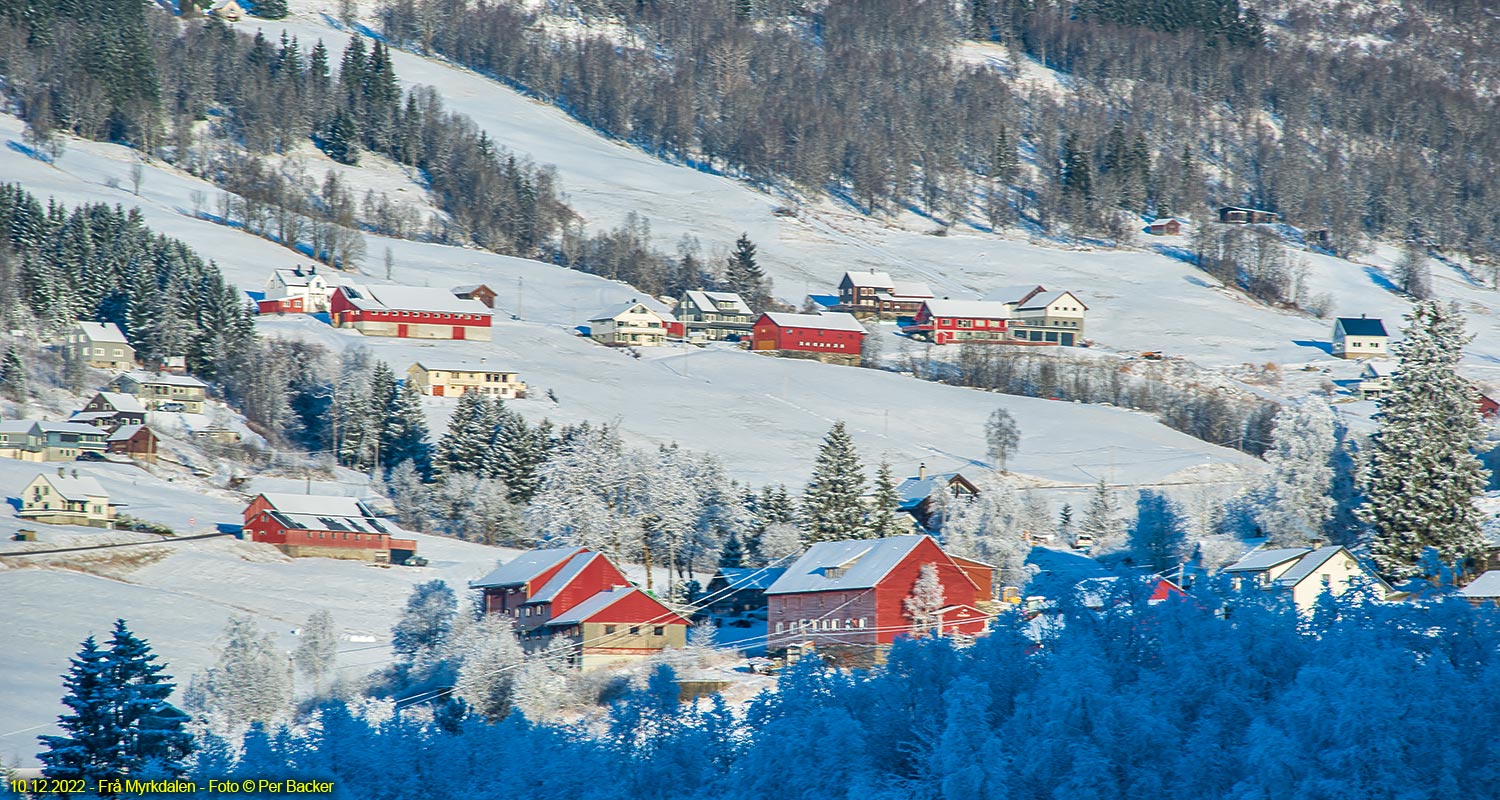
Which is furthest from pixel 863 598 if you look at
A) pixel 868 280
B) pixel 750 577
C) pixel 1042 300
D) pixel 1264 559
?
pixel 868 280

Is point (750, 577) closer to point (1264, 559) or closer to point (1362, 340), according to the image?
point (1264, 559)

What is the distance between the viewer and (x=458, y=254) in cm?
14762

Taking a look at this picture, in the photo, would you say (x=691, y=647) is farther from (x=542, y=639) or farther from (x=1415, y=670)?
(x=1415, y=670)

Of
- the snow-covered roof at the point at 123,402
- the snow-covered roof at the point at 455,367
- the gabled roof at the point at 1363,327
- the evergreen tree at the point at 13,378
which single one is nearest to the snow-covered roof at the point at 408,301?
the snow-covered roof at the point at 455,367

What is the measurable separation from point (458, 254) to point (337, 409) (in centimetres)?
6100

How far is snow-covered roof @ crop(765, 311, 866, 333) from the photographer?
12506 centimetres

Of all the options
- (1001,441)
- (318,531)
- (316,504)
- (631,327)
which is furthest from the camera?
(631,327)

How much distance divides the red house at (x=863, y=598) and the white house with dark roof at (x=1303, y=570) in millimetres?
8800

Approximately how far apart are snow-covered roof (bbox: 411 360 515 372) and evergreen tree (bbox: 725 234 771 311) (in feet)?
143

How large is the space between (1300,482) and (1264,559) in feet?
23.7

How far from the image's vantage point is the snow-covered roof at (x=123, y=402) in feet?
284

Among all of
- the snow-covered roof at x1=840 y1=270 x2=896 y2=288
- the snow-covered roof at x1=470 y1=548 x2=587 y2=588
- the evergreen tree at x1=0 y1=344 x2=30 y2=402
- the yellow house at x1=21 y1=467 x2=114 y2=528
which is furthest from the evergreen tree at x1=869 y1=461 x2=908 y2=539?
the snow-covered roof at x1=840 y1=270 x2=896 y2=288

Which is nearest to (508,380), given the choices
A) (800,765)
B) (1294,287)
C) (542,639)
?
(542,639)

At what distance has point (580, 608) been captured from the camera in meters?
54.9
